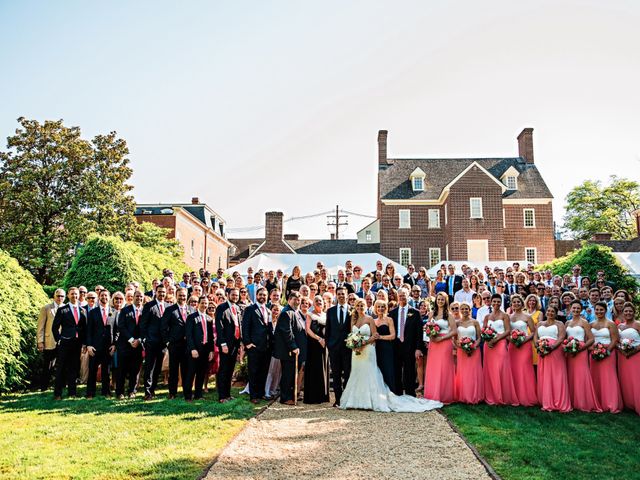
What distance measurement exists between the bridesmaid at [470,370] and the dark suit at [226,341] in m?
4.08

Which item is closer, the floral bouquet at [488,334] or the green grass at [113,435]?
the green grass at [113,435]

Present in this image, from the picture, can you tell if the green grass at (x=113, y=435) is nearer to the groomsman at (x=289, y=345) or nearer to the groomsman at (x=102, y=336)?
the groomsman at (x=102, y=336)

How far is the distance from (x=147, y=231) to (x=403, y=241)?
54.6ft

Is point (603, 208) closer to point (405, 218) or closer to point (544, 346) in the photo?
point (405, 218)

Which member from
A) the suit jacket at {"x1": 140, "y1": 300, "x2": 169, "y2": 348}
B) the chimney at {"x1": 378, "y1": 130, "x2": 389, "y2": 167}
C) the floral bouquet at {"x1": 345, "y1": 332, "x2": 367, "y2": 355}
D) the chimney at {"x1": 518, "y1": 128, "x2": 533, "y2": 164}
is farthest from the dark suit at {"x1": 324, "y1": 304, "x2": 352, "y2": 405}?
the chimney at {"x1": 518, "y1": 128, "x2": 533, "y2": 164}

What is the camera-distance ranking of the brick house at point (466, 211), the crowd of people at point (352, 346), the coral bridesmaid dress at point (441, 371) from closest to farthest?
the crowd of people at point (352, 346)
the coral bridesmaid dress at point (441, 371)
the brick house at point (466, 211)

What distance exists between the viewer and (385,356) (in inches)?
399

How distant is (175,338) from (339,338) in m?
2.95

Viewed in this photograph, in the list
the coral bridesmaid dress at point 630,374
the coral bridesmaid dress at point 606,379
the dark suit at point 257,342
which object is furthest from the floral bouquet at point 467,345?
the dark suit at point 257,342

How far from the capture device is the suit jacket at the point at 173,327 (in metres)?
10.4

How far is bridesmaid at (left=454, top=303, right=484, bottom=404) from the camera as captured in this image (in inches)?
402

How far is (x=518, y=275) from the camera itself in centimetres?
1439

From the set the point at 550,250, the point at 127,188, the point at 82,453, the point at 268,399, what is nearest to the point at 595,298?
the point at 268,399

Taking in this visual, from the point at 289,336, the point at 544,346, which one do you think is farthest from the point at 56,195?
the point at 544,346
